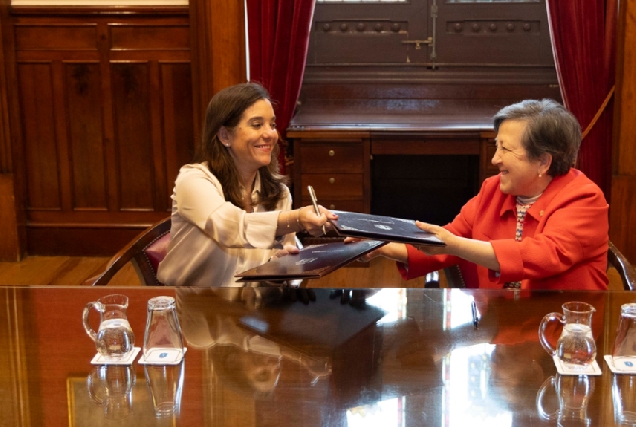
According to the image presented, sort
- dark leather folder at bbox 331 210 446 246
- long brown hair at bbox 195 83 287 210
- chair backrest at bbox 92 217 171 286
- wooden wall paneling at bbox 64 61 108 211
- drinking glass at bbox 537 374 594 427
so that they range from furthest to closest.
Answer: wooden wall paneling at bbox 64 61 108 211 < long brown hair at bbox 195 83 287 210 < chair backrest at bbox 92 217 171 286 < dark leather folder at bbox 331 210 446 246 < drinking glass at bbox 537 374 594 427

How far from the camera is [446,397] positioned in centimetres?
156

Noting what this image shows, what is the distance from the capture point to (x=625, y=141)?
446cm

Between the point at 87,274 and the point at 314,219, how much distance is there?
8.55 ft

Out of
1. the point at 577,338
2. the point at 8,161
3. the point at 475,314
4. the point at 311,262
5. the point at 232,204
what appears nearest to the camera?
the point at 577,338

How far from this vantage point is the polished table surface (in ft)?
4.93

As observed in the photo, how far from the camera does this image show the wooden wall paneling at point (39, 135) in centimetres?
475

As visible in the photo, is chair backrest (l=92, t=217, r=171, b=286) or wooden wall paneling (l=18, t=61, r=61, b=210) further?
wooden wall paneling (l=18, t=61, r=61, b=210)

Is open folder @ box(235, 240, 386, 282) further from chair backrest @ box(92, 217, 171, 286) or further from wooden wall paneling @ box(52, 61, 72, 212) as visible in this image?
wooden wall paneling @ box(52, 61, 72, 212)

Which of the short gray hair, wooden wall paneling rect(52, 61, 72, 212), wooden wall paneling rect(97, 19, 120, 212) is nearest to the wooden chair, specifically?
the short gray hair

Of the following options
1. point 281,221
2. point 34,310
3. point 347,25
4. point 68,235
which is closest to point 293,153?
point 347,25

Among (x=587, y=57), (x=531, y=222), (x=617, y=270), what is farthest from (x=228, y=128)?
(x=587, y=57)

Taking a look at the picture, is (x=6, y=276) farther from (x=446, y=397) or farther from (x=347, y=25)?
(x=446, y=397)

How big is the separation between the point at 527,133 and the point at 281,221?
0.75m

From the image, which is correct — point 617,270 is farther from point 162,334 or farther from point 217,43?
point 217,43
